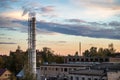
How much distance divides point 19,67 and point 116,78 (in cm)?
6709

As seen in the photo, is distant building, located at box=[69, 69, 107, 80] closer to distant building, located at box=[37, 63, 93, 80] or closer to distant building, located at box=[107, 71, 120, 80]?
distant building, located at box=[107, 71, 120, 80]

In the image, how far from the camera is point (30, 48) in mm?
88750

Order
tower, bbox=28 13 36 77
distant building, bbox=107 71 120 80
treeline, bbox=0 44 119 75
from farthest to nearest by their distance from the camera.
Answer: treeline, bbox=0 44 119 75 → tower, bbox=28 13 36 77 → distant building, bbox=107 71 120 80

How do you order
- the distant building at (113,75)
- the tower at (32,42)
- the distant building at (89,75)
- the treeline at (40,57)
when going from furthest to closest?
the treeline at (40,57) < the tower at (32,42) < the distant building at (89,75) < the distant building at (113,75)

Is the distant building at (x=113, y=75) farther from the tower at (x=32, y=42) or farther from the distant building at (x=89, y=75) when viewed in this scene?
the tower at (x=32, y=42)

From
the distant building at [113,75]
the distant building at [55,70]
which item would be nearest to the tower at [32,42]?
the distant building at [55,70]

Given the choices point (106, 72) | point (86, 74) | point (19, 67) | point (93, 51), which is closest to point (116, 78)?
point (106, 72)

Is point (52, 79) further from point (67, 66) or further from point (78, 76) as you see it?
point (78, 76)

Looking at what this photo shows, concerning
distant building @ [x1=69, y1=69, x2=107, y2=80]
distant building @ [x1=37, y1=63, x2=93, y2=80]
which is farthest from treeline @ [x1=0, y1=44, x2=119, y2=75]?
distant building @ [x1=69, y1=69, x2=107, y2=80]

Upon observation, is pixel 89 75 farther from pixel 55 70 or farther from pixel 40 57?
pixel 40 57

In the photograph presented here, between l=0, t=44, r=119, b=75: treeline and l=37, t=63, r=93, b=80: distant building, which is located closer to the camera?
l=37, t=63, r=93, b=80: distant building

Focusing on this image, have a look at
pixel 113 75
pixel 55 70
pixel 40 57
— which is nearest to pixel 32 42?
pixel 55 70

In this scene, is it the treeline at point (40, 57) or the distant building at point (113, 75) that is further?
the treeline at point (40, 57)

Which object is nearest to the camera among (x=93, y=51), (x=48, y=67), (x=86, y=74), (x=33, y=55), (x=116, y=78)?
(x=116, y=78)
